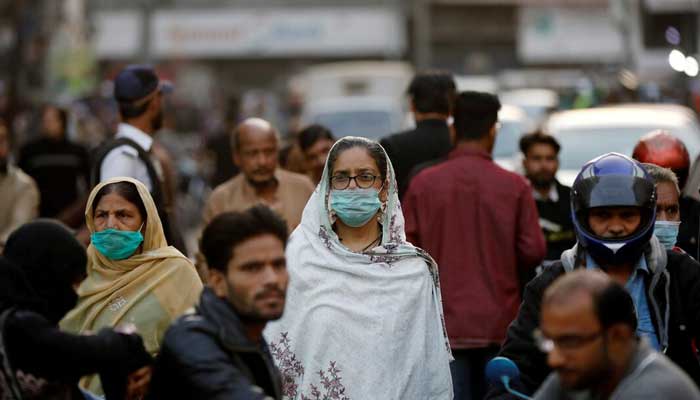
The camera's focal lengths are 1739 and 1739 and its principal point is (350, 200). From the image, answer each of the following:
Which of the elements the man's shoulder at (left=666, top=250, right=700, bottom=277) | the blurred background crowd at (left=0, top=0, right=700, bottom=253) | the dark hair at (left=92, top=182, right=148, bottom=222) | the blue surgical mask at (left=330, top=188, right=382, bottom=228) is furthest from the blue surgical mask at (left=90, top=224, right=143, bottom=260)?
the blurred background crowd at (left=0, top=0, right=700, bottom=253)

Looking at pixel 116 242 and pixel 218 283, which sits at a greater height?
pixel 218 283

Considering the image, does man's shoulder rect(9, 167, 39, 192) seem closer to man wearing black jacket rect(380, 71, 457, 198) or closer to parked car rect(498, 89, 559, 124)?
man wearing black jacket rect(380, 71, 457, 198)

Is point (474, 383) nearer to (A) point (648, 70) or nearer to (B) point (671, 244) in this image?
(B) point (671, 244)

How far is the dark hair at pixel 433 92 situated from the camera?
9164 millimetres

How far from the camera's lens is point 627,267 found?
17.0 ft

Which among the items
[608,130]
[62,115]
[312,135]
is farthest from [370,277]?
[608,130]

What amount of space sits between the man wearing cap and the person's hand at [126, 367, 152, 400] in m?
2.68

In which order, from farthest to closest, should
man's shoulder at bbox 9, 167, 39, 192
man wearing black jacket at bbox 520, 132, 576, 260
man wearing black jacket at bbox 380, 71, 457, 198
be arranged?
man's shoulder at bbox 9, 167, 39, 192 < man wearing black jacket at bbox 520, 132, 576, 260 < man wearing black jacket at bbox 380, 71, 457, 198

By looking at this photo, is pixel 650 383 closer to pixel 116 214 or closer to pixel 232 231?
pixel 232 231

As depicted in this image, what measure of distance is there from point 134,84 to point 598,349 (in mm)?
5229

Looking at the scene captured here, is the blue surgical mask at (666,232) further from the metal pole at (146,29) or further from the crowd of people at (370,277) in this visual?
the metal pole at (146,29)

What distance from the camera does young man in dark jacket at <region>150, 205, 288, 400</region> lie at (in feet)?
14.3

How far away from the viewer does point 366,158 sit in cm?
646

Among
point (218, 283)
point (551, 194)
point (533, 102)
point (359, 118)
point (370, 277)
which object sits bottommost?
point (533, 102)
